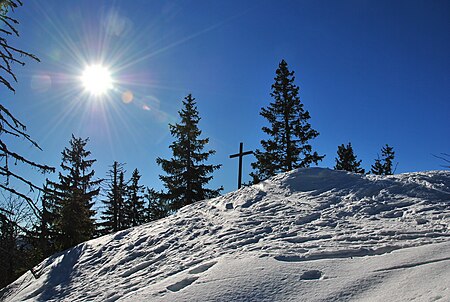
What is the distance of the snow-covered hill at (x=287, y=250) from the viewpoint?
336 cm

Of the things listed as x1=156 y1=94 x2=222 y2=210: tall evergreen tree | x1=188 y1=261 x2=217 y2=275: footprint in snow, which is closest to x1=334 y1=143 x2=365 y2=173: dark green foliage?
x1=156 y1=94 x2=222 y2=210: tall evergreen tree

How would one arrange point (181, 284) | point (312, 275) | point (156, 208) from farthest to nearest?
point (156, 208) → point (181, 284) → point (312, 275)

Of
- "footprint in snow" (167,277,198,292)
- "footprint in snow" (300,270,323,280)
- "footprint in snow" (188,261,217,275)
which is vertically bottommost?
"footprint in snow" (167,277,198,292)

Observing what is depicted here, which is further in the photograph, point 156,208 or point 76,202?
point 156,208

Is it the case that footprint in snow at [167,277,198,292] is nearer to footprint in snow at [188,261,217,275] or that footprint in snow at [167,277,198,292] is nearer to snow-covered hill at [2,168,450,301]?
snow-covered hill at [2,168,450,301]

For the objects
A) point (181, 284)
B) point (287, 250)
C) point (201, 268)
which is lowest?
point (181, 284)

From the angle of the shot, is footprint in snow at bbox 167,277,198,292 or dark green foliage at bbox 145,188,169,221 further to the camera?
dark green foliage at bbox 145,188,169,221

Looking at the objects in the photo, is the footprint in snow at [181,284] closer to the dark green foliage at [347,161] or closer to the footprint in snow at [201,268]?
the footprint in snow at [201,268]

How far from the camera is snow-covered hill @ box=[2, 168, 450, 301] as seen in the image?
11.0ft

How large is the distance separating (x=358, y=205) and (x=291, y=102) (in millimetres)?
16840

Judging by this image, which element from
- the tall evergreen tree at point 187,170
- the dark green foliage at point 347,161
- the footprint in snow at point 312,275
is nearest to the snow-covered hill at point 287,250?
the footprint in snow at point 312,275

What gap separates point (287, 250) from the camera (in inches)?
182

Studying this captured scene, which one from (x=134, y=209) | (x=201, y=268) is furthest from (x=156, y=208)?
(x=201, y=268)

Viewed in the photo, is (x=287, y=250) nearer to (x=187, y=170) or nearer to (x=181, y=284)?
(x=181, y=284)
